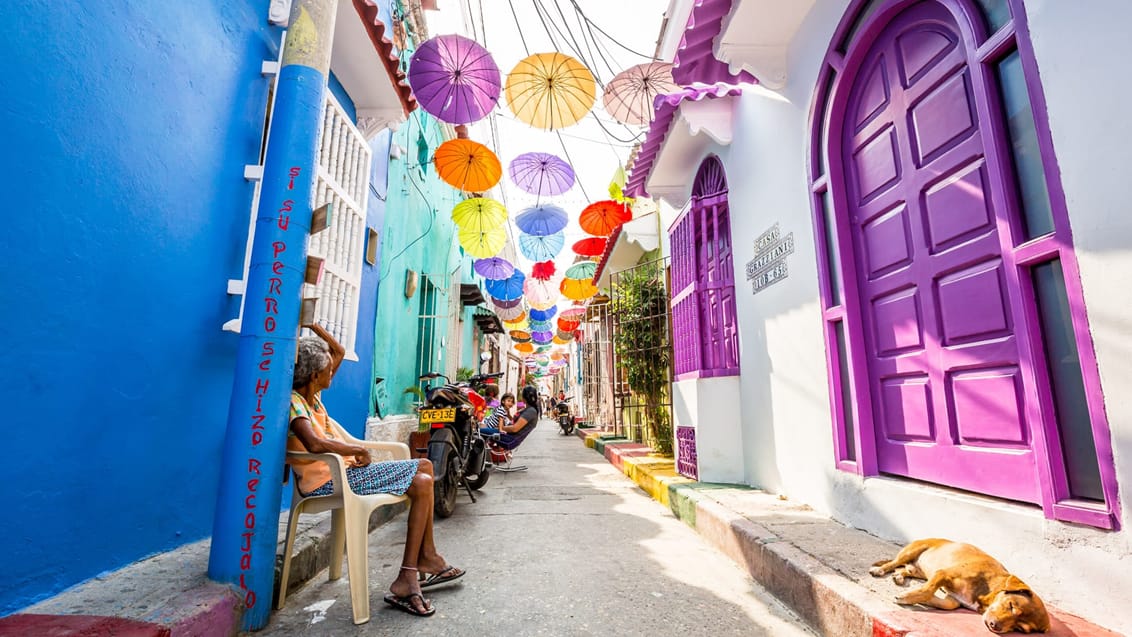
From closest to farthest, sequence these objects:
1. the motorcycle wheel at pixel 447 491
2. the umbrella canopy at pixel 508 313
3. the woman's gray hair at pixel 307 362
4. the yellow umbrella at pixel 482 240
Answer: the woman's gray hair at pixel 307 362, the motorcycle wheel at pixel 447 491, the yellow umbrella at pixel 482 240, the umbrella canopy at pixel 508 313

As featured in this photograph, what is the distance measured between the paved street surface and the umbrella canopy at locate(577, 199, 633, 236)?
18.9 ft

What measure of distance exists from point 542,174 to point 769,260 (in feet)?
15.1

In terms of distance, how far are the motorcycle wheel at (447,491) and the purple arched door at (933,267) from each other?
3.48 m

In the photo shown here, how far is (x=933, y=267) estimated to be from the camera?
8.88ft

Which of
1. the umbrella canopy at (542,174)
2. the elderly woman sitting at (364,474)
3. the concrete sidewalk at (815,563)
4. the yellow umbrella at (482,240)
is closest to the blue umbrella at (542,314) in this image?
the yellow umbrella at (482,240)

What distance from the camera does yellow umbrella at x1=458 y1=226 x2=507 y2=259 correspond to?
8758mm

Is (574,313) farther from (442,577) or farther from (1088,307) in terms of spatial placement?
(1088,307)

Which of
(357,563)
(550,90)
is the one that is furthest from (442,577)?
(550,90)

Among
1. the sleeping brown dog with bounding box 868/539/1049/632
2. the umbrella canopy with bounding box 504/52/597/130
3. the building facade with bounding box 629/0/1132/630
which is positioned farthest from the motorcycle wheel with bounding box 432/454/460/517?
the umbrella canopy with bounding box 504/52/597/130

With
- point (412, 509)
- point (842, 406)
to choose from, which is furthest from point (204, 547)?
point (842, 406)

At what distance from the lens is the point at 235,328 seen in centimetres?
299

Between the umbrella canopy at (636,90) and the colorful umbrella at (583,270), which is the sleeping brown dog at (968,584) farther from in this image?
the colorful umbrella at (583,270)

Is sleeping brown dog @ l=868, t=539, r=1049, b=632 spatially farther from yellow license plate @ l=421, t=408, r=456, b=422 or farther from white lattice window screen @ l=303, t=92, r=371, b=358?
white lattice window screen @ l=303, t=92, r=371, b=358

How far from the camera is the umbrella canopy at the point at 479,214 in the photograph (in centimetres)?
845
